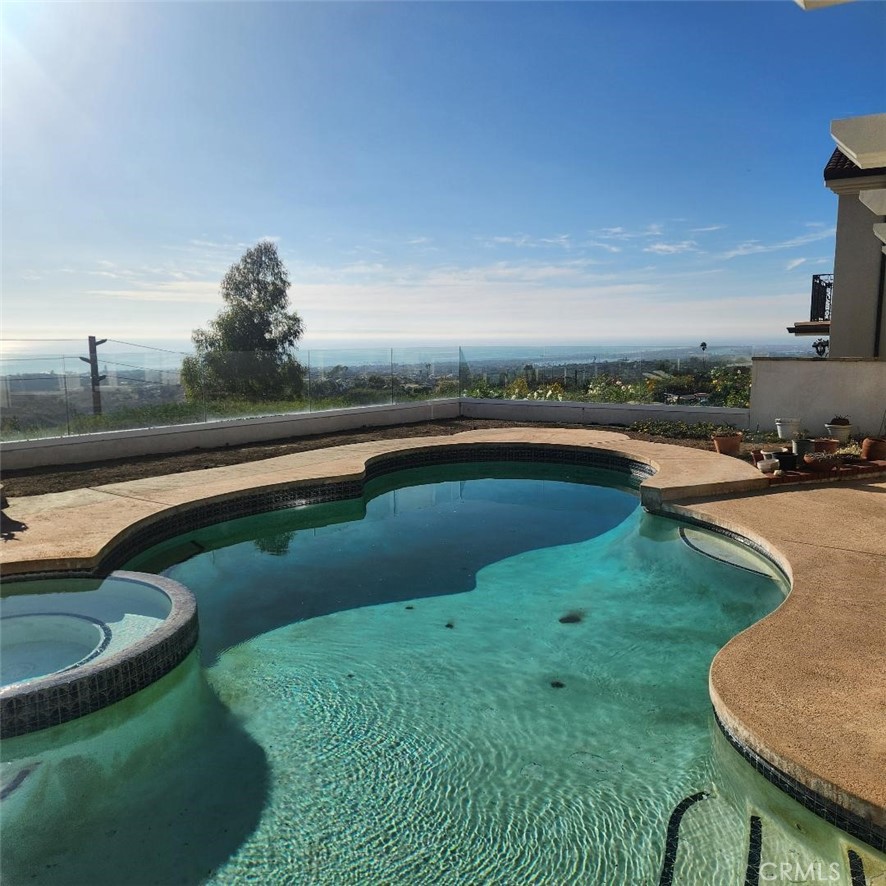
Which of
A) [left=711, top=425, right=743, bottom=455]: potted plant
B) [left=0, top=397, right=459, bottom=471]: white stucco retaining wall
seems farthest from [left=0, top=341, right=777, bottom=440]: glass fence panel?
[left=711, top=425, right=743, bottom=455]: potted plant

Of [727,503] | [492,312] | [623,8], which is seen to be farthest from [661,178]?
[727,503]

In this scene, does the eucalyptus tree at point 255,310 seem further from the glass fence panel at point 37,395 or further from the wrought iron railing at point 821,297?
the wrought iron railing at point 821,297

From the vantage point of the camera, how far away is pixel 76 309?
22.7 m

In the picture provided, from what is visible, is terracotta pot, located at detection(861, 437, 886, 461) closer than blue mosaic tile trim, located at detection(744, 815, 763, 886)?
No

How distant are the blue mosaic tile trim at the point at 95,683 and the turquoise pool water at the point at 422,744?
3.4 inches

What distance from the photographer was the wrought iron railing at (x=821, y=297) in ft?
47.3

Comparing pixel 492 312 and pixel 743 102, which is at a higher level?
pixel 743 102

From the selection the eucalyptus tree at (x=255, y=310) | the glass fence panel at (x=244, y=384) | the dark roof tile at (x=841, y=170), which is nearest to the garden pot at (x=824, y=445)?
the dark roof tile at (x=841, y=170)

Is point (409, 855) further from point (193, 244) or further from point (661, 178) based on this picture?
point (193, 244)

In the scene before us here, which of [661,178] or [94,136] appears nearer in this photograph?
[94,136]

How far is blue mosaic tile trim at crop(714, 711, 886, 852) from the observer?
237cm

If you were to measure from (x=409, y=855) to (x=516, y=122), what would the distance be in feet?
46.7

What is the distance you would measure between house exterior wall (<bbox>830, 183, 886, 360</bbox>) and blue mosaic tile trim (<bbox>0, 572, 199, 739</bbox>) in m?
12.5

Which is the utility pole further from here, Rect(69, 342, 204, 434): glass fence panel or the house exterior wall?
the house exterior wall
